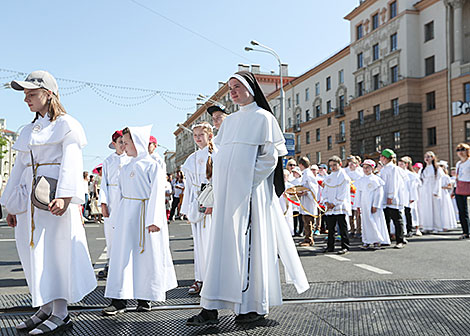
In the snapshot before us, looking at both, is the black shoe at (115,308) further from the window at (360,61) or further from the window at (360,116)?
the window at (360,61)

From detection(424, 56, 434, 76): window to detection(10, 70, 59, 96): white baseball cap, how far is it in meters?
39.7

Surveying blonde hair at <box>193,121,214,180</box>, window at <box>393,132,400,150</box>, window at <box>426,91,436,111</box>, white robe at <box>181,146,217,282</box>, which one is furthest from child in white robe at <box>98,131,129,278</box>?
window at <box>393,132,400,150</box>

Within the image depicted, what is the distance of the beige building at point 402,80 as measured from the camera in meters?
36.6

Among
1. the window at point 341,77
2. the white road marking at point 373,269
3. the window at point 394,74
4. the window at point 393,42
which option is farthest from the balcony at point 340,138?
the white road marking at point 373,269

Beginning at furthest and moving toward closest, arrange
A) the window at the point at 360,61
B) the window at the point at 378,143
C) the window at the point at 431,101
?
the window at the point at 360,61
the window at the point at 378,143
the window at the point at 431,101

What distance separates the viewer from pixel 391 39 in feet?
138

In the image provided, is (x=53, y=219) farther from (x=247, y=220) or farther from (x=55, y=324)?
(x=247, y=220)

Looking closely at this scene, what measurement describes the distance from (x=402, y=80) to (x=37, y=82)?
39.6m

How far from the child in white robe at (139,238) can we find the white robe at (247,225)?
825 millimetres

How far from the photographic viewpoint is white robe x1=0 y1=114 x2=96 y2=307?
395 cm

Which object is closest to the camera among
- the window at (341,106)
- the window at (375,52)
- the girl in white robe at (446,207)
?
the girl in white robe at (446,207)

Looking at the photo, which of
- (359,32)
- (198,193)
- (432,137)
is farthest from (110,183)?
(359,32)

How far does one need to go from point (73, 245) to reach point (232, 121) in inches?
72.6

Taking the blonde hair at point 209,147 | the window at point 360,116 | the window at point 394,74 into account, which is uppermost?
the window at point 394,74
